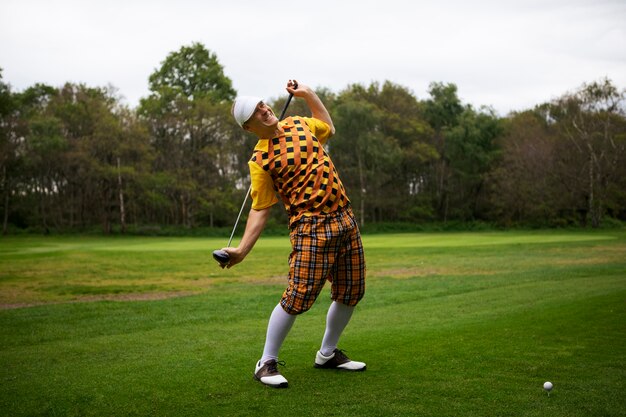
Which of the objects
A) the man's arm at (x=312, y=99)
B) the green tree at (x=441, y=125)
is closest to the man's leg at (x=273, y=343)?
the man's arm at (x=312, y=99)

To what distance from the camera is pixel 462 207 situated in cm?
6212

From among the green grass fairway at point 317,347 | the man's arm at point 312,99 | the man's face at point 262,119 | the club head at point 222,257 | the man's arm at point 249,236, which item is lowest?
the green grass fairway at point 317,347

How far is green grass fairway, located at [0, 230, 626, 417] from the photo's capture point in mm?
4090

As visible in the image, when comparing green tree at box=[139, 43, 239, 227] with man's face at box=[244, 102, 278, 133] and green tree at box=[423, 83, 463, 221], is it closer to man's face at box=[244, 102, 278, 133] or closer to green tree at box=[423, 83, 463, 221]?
green tree at box=[423, 83, 463, 221]

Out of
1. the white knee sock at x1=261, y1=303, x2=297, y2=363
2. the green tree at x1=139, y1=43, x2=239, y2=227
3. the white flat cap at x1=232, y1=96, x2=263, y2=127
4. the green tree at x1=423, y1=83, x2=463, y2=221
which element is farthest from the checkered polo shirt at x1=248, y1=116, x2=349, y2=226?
the green tree at x1=423, y1=83, x2=463, y2=221

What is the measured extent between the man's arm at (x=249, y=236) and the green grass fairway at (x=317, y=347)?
0.91 metres

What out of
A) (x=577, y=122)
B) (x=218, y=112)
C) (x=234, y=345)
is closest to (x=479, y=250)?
(x=234, y=345)

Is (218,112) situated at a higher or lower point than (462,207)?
higher

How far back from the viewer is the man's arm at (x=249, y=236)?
4879 millimetres

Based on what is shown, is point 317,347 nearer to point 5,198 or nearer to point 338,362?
point 338,362

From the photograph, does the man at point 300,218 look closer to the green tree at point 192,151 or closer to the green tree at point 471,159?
the green tree at point 192,151

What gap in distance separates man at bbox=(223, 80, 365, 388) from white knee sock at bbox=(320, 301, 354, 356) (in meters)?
0.07

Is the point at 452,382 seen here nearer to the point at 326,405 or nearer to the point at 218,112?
the point at 326,405

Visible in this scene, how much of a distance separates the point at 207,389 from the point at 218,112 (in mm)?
53122
